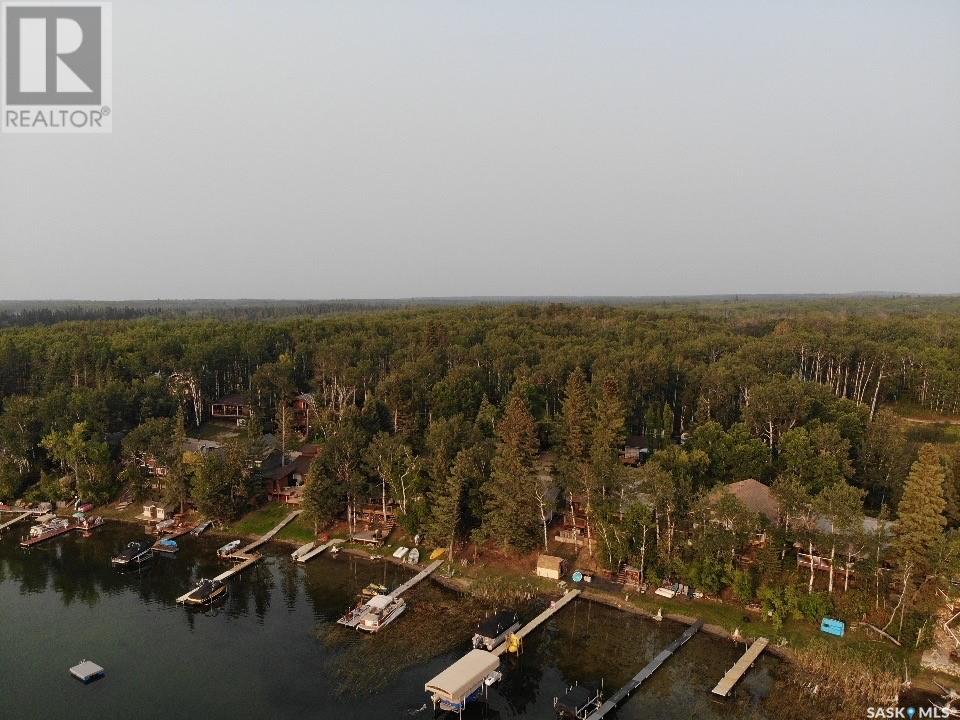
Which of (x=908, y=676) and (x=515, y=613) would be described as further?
(x=515, y=613)

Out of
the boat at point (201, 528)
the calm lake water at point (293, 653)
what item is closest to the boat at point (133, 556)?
the calm lake water at point (293, 653)

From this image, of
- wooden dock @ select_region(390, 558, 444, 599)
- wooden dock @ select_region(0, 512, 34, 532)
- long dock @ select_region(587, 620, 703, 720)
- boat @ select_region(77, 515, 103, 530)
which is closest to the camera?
long dock @ select_region(587, 620, 703, 720)

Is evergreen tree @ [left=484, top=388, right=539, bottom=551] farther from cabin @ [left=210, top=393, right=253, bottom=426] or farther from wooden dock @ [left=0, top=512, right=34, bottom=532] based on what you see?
cabin @ [left=210, top=393, right=253, bottom=426]

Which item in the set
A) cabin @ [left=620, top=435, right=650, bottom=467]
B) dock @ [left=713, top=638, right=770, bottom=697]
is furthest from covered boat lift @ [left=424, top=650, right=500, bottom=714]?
cabin @ [left=620, top=435, right=650, bottom=467]

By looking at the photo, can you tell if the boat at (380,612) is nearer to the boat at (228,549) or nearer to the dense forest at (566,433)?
the dense forest at (566,433)

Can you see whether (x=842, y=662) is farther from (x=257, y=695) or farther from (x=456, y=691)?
(x=257, y=695)

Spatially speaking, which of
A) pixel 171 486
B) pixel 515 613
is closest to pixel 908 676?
pixel 515 613
